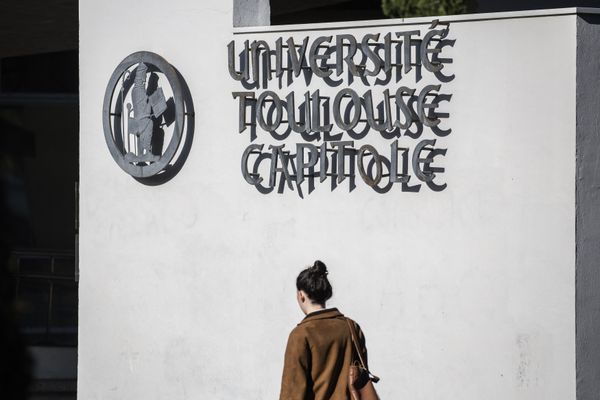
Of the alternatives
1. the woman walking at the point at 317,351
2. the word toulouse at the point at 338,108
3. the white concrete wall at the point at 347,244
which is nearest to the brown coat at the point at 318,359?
the woman walking at the point at 317,351

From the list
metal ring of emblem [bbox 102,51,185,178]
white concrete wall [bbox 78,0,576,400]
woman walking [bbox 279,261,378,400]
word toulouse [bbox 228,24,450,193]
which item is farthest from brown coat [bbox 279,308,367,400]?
metal ring of emblem [bbox 102,51,185,178]

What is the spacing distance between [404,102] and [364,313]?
5.37 ft

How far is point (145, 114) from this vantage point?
350 inches

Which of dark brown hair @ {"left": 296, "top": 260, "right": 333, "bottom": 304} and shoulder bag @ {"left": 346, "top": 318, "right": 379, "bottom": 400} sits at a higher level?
dark brown hair @ {"left": 296, "top": 260, "right": 333, "bottom": 304}

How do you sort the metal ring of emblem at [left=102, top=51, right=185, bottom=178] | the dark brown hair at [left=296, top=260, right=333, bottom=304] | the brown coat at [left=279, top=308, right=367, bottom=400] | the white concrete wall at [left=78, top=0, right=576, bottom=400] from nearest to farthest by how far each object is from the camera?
1. the brown coat at [left=279, top=308, right=367, bottom=400]
2. the dark brown hair at [left=296, top=260, right=333, bottom=304]
3. the white concrete wall at [left=78, top=0, right=576, bottom=400]
4. the metal ring of emblem at [left=102, top=51, right=185, bottom=178]

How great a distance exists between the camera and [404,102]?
7953 millimetres

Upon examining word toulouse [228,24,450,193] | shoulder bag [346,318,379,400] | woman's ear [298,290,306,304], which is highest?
word toulouse [228,24,450,193]

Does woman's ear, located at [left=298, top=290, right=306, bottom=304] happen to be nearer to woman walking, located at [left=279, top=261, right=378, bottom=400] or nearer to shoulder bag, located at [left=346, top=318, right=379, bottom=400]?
woman walking, located at [left=279, top=261, right=378, bottom=400]

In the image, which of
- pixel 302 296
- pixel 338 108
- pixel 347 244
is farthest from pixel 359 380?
pixel 338 108

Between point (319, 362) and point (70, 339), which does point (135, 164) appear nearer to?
point (319, 362)

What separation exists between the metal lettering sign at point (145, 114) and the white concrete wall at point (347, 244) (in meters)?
0.13

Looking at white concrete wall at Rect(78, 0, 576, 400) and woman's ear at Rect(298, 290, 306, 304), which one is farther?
white concrete wall at Rect(78, 0, 576, 400)

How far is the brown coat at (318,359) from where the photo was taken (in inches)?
219

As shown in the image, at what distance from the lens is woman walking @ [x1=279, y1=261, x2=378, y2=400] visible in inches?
220
